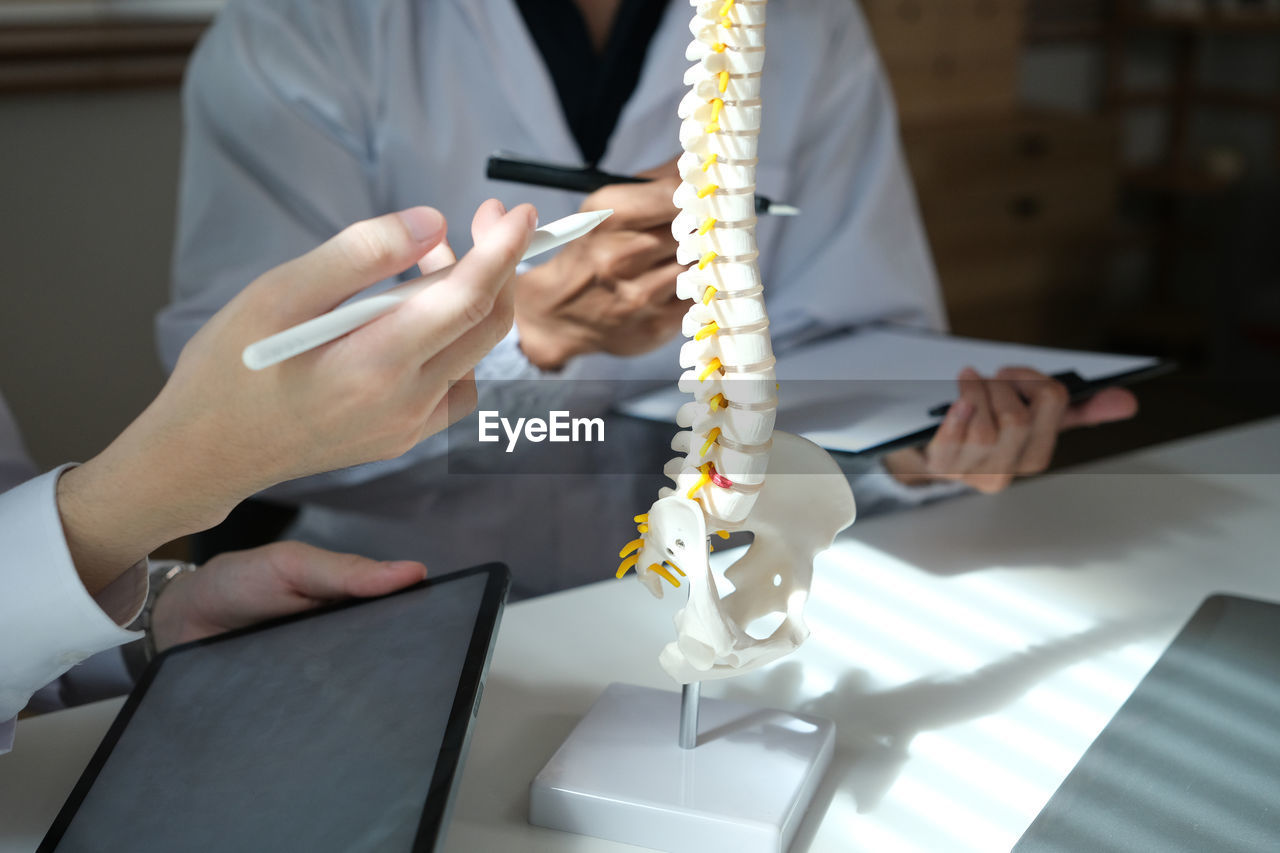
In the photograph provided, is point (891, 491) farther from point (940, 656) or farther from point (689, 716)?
point (689, 716)

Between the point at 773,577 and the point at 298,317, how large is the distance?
0.64 feet

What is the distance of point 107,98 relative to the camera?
1301 millimetres

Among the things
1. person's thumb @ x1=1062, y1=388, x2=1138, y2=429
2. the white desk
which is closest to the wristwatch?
the white desk

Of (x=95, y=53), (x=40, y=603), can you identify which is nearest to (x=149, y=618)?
(x=40, y=603)

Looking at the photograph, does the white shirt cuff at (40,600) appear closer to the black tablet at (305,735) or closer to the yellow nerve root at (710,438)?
the black tablet at (305,735)

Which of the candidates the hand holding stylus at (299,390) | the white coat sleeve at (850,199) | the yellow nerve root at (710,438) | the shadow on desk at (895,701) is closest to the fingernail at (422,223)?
the hand holding stylus at (299,390)

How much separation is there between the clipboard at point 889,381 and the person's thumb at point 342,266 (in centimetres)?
20

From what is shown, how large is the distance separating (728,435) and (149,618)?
315 millimetres

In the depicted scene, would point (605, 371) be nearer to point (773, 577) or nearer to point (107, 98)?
point (773, 577)

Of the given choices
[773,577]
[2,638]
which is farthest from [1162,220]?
[2,638]

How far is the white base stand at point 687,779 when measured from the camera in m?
0.37

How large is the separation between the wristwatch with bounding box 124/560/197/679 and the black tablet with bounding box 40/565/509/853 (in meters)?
0.09

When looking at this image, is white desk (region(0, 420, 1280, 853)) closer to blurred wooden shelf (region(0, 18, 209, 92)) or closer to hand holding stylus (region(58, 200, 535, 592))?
hand holding stylus (region(58, 200, 535, 592))

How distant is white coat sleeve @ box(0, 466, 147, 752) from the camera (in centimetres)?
37
